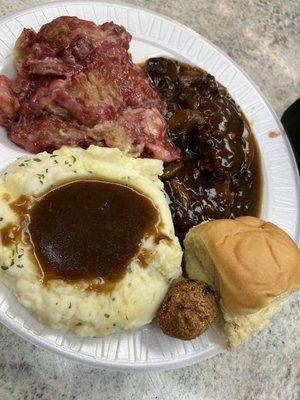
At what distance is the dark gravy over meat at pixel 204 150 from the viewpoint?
3.70 m

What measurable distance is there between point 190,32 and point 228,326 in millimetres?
2513

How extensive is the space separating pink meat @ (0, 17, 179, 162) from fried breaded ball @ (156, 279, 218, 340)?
1139 mm

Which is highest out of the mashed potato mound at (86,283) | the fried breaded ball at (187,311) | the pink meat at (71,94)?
the pink meat at (71,94)

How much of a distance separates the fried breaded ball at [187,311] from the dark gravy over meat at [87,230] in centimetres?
37

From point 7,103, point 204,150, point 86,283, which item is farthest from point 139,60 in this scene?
point 86,283

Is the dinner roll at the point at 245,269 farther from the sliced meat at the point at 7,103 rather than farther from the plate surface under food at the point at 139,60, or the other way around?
the sliced meat at the point at 7,103

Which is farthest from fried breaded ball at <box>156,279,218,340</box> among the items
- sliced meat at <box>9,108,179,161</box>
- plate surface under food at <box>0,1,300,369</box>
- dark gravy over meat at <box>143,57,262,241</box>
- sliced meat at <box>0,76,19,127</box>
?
sliced meat at <box>0,76,19,127</box>

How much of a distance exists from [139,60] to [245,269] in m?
2.06

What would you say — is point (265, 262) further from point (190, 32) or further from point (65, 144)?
point (190, 32)

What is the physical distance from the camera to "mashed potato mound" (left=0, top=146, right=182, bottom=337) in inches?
114

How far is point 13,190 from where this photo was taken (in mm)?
3102

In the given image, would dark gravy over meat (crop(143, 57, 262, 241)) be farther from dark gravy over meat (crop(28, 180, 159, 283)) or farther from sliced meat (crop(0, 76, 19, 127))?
sliced meat (crop(0, 76, 19, 127))

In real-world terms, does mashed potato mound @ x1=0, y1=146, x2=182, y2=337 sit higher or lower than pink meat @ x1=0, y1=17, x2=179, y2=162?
lower

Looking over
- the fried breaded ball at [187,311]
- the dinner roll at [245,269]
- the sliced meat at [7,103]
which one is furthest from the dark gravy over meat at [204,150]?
the sliced meat at [7,103]
